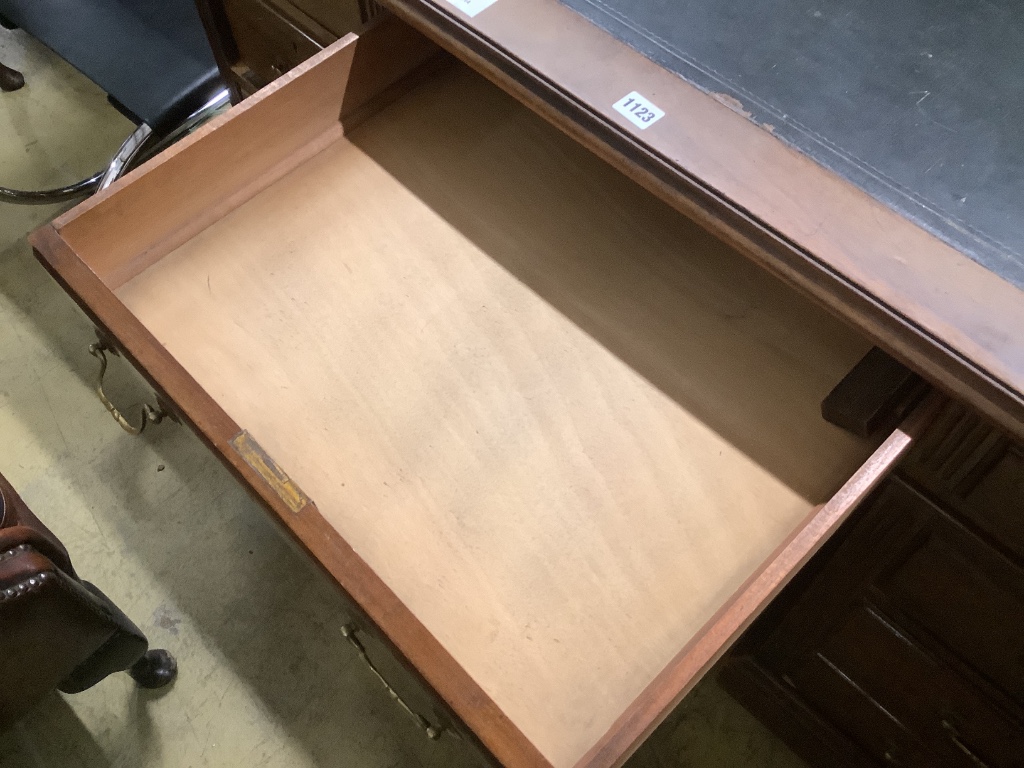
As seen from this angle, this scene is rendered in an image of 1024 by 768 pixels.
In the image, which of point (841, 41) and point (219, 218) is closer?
point (841, 41)

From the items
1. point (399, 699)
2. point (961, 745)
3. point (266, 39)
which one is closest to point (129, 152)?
point (266, 39)

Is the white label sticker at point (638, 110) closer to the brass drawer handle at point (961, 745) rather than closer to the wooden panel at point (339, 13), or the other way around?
the wooden panel at point (339, 13)

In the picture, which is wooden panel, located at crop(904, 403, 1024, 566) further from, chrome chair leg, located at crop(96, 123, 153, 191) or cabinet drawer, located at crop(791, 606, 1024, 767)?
chrome chair leg, located at crop(96, 123, 153, 191)

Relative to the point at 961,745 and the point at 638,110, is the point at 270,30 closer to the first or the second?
the point at 638,110

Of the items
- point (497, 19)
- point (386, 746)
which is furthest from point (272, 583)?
point (497, 19)

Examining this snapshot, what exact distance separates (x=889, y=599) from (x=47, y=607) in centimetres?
74

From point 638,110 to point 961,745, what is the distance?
0.71 metres

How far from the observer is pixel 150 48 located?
1044 millimetres

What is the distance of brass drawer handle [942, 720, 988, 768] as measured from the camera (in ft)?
2.61

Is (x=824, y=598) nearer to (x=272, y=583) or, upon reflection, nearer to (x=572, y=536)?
(x=572, y=536)

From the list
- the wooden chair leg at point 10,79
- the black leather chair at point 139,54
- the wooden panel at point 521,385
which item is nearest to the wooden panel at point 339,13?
the wooden panel at point 521,385

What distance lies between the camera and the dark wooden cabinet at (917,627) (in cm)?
56

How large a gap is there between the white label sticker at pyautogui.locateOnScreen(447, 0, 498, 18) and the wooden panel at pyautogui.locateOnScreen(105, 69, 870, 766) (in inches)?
7.4

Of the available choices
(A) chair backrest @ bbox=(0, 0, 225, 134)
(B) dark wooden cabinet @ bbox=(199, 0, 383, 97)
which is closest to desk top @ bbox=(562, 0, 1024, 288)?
(B) dark wooden cabinet @ bbox=(199, 0, 383, 97)
